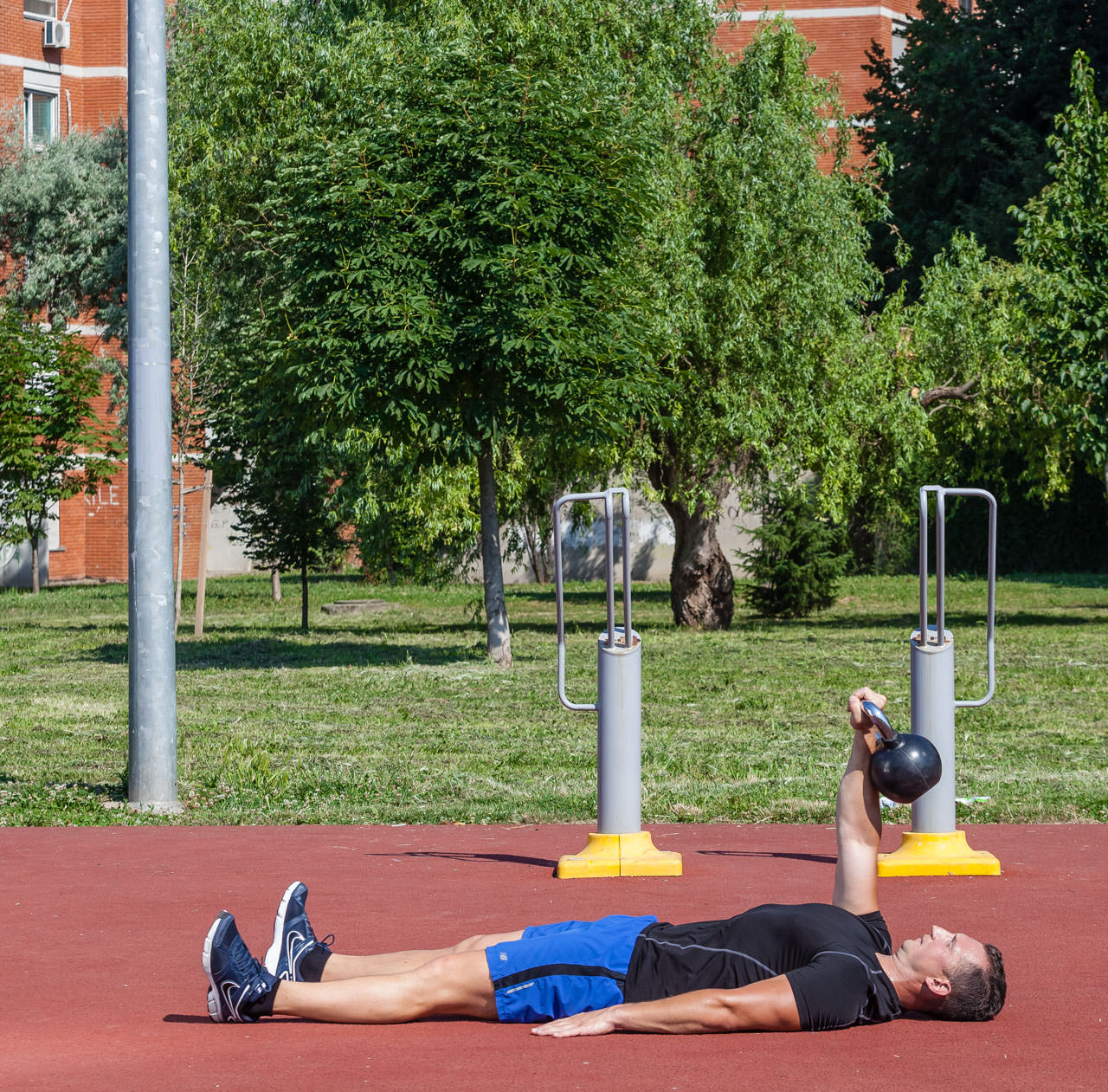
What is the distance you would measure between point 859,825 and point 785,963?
0.85m

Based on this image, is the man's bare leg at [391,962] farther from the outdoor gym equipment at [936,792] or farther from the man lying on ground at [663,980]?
the outdoor gym equipment at [936,792]

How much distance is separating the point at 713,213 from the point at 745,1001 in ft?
65.1

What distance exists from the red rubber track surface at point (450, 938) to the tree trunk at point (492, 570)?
10262 millimetres

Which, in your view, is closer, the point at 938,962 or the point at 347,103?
the point at 938,962

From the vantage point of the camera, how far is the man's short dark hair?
4.84 m

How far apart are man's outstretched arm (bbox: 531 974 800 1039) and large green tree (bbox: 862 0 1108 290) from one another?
37.7 meters

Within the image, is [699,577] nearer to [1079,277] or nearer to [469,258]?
[1079,277]

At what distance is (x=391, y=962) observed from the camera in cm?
511

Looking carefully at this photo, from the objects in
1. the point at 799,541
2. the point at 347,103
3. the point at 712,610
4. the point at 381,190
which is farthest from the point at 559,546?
the point at 799,541

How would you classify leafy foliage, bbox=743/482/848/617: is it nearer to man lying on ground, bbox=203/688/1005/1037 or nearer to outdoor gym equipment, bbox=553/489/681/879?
outdoor gym equipment, bbox=553/489/681/879

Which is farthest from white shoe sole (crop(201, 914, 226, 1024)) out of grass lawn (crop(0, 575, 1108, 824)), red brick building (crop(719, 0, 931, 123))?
red brick building (crop(719, 0, 931, 123))

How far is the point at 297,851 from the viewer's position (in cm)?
812

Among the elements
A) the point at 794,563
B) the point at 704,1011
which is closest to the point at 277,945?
the point at 704,1011

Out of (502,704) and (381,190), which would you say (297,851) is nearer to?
(502,704)
